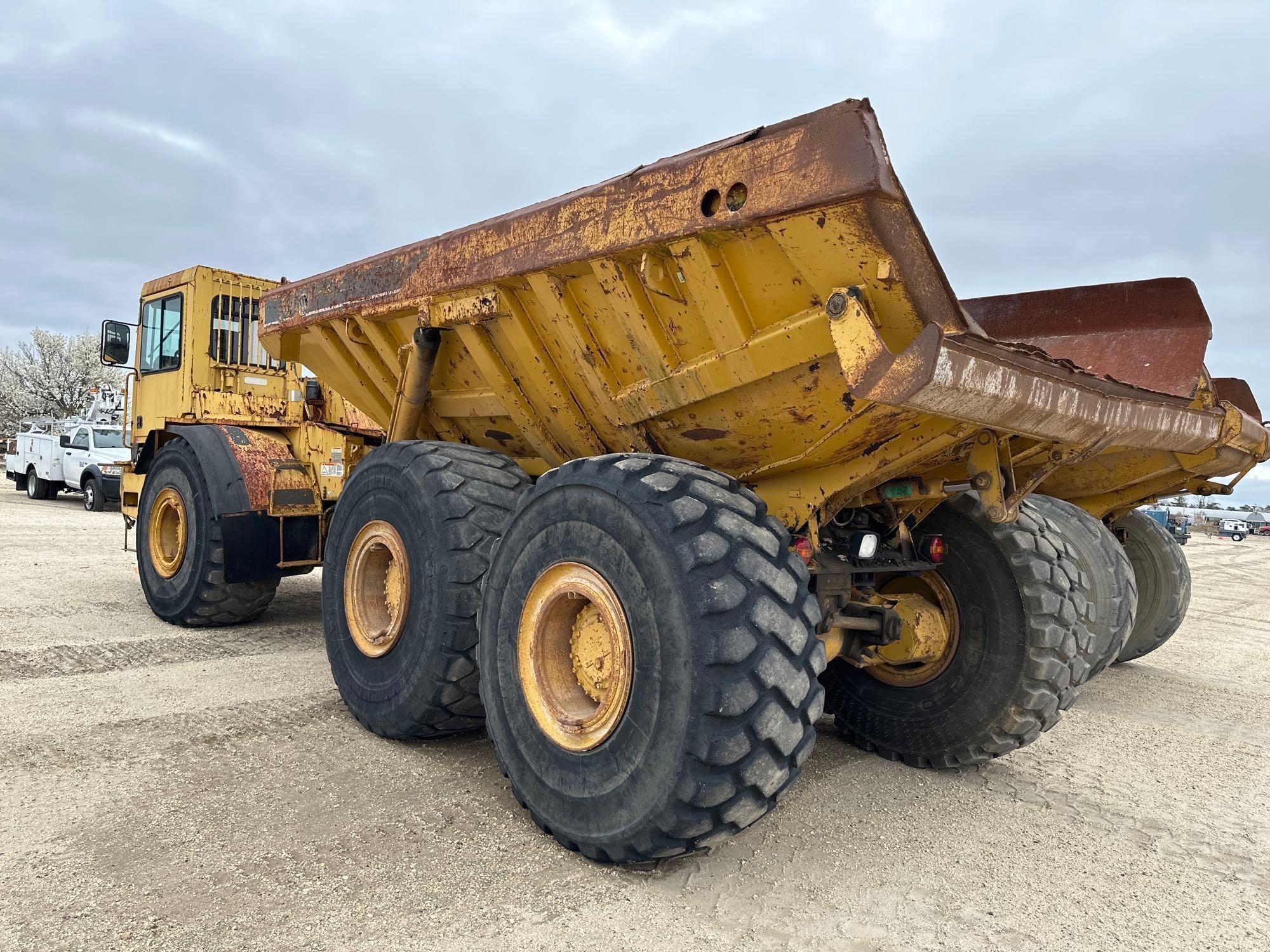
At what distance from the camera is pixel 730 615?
2.39 meters

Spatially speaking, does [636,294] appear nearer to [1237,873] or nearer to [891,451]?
[891,451]

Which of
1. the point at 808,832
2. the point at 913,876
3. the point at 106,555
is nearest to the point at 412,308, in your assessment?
the point at 808,832

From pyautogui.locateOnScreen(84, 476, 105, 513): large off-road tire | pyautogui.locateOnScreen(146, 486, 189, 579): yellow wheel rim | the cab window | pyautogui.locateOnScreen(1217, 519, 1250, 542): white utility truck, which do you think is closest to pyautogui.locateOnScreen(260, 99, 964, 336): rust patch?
pyautogui.locateOnScreen(146, 486, 189, 579): yellow wheel rim

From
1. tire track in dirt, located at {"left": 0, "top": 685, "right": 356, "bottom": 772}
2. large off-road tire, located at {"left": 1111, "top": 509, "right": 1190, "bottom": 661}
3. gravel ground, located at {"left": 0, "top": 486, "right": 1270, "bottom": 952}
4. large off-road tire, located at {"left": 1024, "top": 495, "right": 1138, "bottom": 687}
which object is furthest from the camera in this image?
large off-road tire, located at {"left": 1111, "top": 509, "right": 1190, "bottom": 661}

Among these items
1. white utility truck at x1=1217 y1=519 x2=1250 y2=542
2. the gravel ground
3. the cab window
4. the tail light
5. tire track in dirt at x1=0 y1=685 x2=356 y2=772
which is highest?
the cab window

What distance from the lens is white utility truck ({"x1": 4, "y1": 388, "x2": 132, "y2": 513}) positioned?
1706cm

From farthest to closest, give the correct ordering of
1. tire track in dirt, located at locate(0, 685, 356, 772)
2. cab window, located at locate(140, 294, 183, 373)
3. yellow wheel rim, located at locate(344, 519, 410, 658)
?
cab window, located at locate(140, 294, 183, 373) → yellow wheel rim, located at locate(344, 519, 410, 658) → tire track in dirt, located at locate(0, 685, 356, 772)

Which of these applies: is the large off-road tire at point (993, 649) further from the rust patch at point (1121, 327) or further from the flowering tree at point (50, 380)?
the flowering tree at point (50, 380)

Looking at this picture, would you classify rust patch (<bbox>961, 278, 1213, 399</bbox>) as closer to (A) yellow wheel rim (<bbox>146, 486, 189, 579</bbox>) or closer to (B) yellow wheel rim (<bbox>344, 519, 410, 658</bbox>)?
(B) yellow wheel rim (<bbox>344, 519, 410, 658</bbox>)

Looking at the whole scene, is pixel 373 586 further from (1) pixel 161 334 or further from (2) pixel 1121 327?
(1) pixel 161 334

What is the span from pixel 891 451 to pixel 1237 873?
1881mm

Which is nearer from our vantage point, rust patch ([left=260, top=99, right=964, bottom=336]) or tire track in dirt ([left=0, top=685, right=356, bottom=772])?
rust patch ([left=260, top=99, right=964, bottom=336])

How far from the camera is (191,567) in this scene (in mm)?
5844

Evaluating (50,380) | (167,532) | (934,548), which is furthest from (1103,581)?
(50,380)
